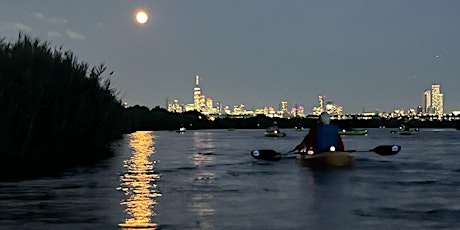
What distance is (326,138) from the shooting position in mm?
32781

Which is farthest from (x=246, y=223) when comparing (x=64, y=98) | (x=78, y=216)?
(x=64, y=98)

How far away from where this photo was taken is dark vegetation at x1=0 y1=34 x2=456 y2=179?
33.7 meters

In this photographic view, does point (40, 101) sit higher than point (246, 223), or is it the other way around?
point (40, 101)

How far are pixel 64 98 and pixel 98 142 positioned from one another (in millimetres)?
7059

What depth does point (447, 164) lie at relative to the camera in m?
38.1

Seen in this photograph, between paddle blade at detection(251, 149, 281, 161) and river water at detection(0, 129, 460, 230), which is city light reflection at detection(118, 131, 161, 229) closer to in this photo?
river water at detection(0, 129, 460, 230)

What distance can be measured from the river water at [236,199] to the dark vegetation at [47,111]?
3391 mm

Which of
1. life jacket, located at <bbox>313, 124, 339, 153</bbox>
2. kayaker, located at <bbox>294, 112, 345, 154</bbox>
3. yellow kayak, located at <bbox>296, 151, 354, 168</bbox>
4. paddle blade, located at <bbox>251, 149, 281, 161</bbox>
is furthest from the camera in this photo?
paddle blade, located at <bbox>251, 149, 281, 161</bbox>

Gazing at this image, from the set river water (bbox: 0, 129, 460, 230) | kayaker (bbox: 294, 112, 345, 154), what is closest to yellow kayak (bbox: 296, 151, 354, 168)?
kayaker (bbox: 294, 112, 345, 154)

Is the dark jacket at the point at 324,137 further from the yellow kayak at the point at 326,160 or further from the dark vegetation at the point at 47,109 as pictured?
the dark vegetation at the point at 47,109

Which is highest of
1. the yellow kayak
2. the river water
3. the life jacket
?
the life jacket

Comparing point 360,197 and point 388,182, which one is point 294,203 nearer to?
point 360,197

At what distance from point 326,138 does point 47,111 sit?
14.0m

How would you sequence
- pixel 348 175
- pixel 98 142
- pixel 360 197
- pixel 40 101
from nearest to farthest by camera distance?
pixel 360 197, pixel 348 175, pixel 40 101, pixel 98 142
